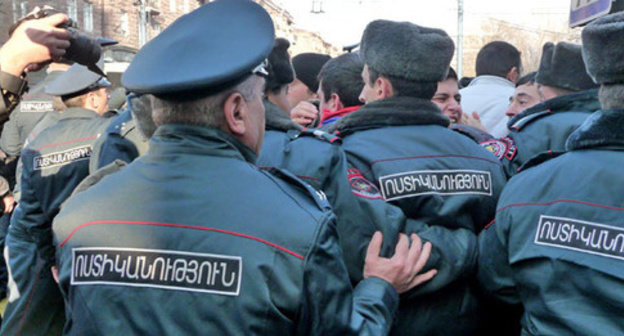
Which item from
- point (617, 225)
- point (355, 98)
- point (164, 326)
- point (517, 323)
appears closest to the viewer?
point (164, 326)

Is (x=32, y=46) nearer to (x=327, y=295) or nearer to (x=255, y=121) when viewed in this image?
(x=255, y=121)

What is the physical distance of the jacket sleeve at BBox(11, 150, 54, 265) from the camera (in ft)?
12.8

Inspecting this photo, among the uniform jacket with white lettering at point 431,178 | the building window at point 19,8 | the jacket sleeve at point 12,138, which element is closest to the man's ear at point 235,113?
the uniform jacket with white lettering at point 431,178

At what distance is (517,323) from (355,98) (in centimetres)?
147

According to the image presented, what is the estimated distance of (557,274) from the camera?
2121 millimetres

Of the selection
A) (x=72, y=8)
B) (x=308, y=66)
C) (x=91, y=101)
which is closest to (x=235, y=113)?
(x=91, y=101)

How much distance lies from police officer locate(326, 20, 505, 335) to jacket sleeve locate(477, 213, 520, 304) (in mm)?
70

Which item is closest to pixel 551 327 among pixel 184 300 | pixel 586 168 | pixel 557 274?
pixel 557 274

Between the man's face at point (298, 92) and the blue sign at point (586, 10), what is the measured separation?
2112 mm

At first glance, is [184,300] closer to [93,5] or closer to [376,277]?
[376,277]

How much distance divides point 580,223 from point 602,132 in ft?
1.11

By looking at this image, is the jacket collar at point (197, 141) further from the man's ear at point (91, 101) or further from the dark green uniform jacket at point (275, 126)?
the man's ear at point (91, 101)

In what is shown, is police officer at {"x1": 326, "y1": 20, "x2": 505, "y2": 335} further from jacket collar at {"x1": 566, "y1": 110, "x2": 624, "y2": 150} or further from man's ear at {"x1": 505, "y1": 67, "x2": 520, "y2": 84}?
man's ear at {"x1": 505, "y1": 67, "x2": 520, "y2": 84}

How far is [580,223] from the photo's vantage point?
2105mm
